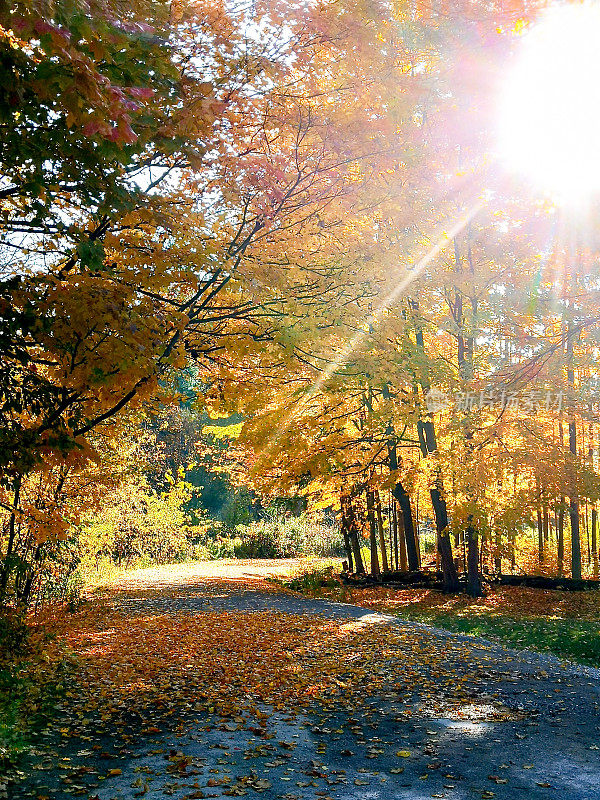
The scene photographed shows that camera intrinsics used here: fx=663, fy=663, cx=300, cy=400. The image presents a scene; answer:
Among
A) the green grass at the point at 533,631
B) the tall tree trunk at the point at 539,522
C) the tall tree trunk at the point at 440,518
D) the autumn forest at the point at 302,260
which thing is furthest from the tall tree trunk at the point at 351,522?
the green grass at the point at 533,631

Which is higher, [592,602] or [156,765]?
[156,765]

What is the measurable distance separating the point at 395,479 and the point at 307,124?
891 cm

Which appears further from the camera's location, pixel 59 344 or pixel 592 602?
pixel 592 602

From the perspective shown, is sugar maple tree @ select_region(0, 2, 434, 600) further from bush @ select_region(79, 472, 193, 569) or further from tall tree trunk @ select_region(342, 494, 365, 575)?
tall tree trunk @ select_region(342, 494, 365, 575)

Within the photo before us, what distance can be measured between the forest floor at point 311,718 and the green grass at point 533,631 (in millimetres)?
1073

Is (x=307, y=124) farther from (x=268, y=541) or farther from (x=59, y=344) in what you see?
(x=268, y=541)

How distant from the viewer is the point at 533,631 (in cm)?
1107

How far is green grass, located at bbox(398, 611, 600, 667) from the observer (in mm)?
9602

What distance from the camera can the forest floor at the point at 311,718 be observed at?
14.2 feet

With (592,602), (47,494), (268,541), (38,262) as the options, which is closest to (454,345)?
(592,602)

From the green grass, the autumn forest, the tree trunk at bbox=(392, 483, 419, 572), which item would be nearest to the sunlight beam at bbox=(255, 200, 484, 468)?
the autumn forest

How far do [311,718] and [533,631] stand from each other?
6.58 m

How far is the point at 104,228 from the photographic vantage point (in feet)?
17.8

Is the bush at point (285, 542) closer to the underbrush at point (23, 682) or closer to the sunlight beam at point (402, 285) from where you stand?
the sunlight beam at point (402, 285)
